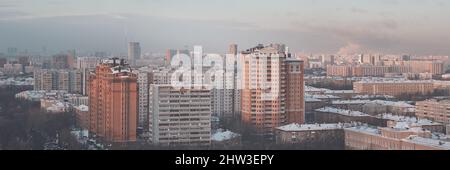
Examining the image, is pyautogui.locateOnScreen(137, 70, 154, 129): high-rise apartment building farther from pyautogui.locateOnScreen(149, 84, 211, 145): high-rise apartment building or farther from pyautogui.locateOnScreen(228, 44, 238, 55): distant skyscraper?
pyautogui.locateOnScreen(228, 44, 238, 55): distant skyscraper

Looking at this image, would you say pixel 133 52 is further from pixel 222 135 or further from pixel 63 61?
pixel 222 135

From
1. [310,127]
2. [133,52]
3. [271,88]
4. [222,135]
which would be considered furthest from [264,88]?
[133,52]

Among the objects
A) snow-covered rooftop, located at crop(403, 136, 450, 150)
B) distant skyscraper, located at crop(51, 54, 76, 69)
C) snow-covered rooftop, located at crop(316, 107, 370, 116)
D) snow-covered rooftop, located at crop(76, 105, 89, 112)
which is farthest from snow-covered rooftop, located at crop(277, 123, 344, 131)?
distant skyscraper, located at crop(51, 54, 76, 69)

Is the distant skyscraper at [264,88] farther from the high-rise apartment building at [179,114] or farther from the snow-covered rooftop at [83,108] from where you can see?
the snow-covered rooftop at [83,108]

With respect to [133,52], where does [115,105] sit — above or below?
below

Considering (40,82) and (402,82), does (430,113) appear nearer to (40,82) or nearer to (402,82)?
(402,82)

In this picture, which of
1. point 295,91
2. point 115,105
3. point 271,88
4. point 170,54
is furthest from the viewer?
point 170,54
